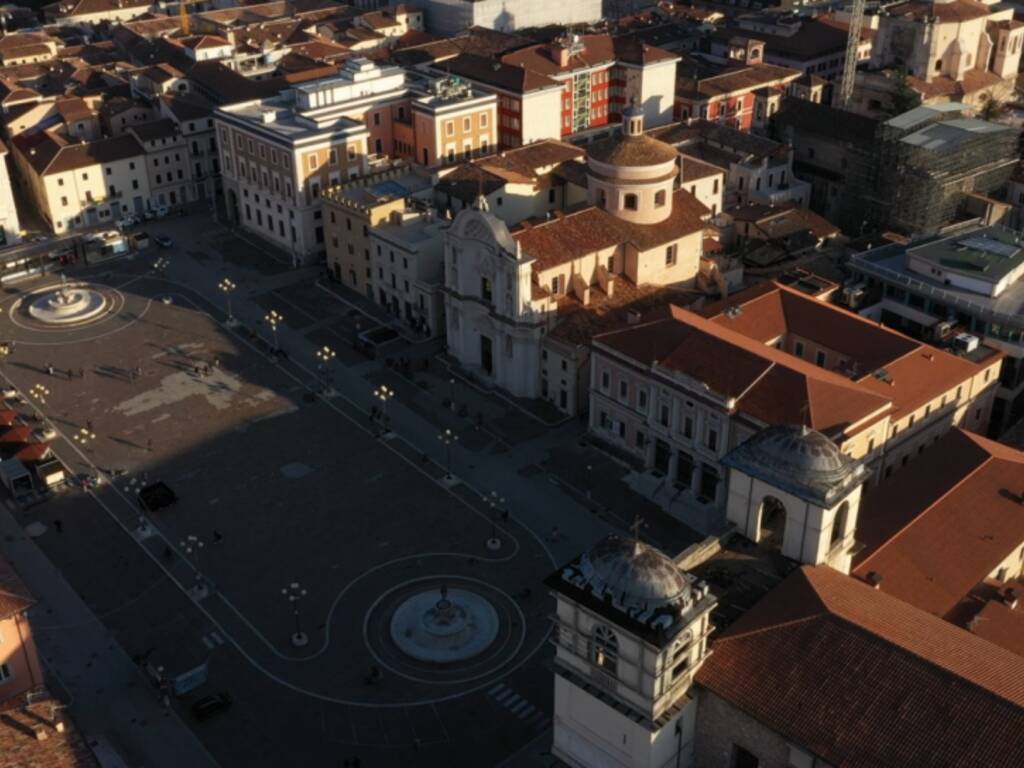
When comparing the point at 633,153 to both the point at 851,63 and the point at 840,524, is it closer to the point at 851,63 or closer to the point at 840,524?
the point at 840,524

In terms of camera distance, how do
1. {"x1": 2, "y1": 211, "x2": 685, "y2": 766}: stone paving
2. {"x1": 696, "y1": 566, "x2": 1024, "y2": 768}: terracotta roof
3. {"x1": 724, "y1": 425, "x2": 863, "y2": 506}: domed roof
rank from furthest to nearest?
{"x1": 2, "y1": 211, "x2": 685, "y2": 766}: stone paving, {"x1": 724, "y1": 425, "x2": 863, "y2": 506}: domed roof, {"x1": 696, "y1": 566, "x2": 1024, "y2": 768}: terracotta roof

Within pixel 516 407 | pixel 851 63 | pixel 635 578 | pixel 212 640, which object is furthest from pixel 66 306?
pixel 851 63

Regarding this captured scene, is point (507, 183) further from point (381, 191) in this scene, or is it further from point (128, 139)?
point (128, 139)

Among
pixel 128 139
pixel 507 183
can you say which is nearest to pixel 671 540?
pixel 507 183

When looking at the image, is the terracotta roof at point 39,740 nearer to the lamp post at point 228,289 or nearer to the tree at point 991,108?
the lamp post at point 228,289

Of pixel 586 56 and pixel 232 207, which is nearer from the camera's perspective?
pixel 232 207

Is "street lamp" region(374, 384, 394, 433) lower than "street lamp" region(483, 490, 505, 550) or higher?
higher

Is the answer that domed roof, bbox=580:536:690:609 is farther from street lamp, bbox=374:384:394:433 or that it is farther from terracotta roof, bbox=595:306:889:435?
street lamp, bbox=374:384:394:433

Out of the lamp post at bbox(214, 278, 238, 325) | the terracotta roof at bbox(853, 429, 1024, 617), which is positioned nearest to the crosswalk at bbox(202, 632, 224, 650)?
the terracotta roof at bbox(853, 429, 1024, 617)
